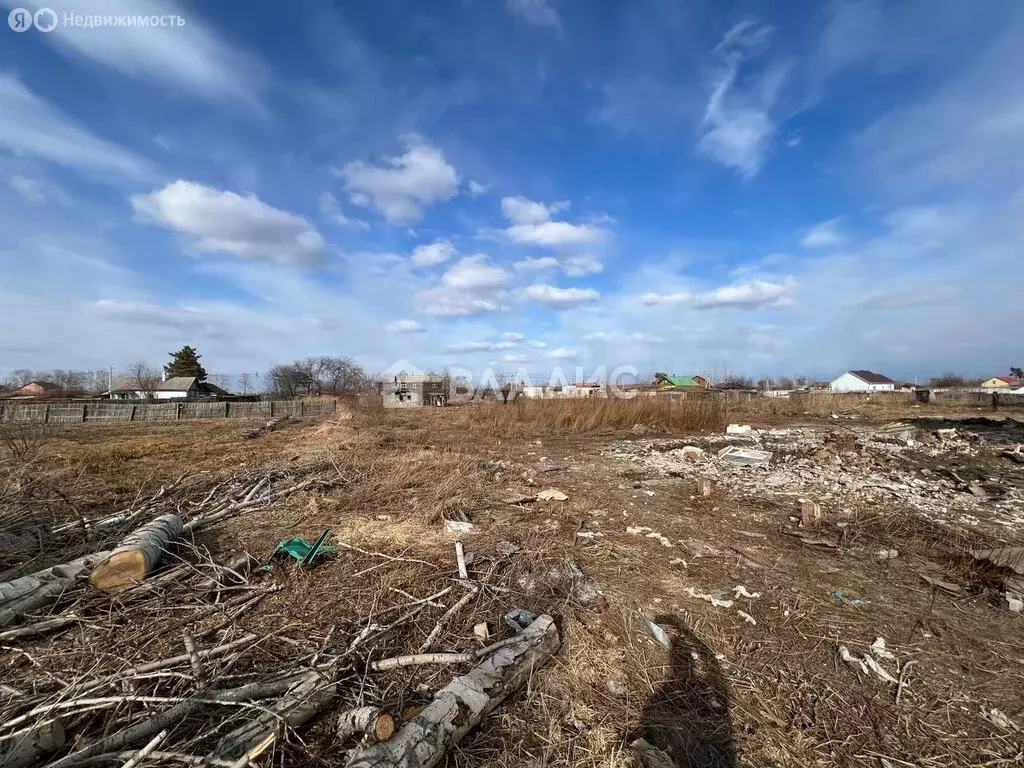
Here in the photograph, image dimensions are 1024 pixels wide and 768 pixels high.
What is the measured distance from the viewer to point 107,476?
22.7 feet

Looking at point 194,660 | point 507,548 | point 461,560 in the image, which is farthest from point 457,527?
point 194,660

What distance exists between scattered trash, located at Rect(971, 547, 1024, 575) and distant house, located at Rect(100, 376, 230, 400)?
44.0 meters

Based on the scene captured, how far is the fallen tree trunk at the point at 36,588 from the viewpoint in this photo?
275 centimetres

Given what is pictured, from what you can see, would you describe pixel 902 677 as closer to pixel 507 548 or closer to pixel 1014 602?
pixel 1014 602

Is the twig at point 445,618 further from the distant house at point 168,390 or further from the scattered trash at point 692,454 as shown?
the distant house at point 168,390

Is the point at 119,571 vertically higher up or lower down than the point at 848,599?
higher up

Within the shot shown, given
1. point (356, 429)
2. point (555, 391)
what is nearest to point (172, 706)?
point (356, 429)

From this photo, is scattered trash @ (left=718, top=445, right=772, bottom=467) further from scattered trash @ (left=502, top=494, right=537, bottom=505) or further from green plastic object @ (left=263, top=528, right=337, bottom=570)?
green plastic object @ (left=263, top=528, right=337, bottom=570)

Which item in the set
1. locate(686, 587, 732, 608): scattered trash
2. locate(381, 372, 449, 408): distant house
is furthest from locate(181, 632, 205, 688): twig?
locate(381, 372, 449, 408): distant house

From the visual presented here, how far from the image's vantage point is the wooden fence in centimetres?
1906

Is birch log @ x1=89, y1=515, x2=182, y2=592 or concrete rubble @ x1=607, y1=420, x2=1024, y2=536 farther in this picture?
concrete rubble @ x1=607, y1=420, x2=1024, y2=536

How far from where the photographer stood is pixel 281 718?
187 cm

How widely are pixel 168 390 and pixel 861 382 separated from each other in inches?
3175

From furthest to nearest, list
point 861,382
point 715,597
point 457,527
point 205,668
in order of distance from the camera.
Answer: point 861,382
point 457,527
point 715,597
point 205,668
